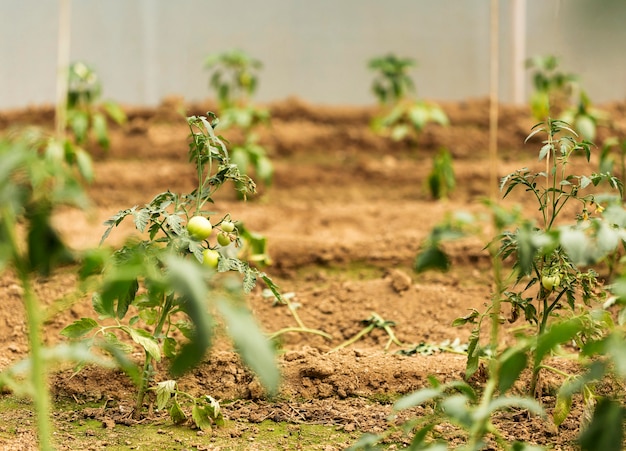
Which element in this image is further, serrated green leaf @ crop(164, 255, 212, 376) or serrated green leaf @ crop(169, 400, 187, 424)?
serrated green leaf @ crop(169, 400, 187, 424)

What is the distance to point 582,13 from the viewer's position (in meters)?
3.38

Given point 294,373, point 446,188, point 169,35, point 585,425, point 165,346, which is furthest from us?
point 169,35

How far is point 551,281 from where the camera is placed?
5.22 feet

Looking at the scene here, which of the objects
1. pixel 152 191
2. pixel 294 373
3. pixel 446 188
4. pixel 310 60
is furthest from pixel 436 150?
pixel 294 373

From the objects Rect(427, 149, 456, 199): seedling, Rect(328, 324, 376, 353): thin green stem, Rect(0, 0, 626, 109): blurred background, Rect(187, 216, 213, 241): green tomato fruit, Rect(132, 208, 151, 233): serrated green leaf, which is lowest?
Rect(328, 324, 376, 353): thin green stem

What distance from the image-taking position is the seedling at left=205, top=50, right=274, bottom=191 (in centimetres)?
354

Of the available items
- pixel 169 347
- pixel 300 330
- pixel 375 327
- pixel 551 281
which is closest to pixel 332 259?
pixel 375 327

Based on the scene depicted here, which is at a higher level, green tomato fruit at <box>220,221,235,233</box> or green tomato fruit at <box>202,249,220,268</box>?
green tomato fruit at <box>220,221,235,233</box>

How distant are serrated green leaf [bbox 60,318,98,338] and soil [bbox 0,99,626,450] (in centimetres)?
9

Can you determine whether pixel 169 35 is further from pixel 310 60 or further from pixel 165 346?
pixel 165 346

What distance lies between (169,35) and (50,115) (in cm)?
96

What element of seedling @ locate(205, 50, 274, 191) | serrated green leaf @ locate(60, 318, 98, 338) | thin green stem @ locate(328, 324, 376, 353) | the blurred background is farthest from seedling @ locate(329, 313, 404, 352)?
the blurred background

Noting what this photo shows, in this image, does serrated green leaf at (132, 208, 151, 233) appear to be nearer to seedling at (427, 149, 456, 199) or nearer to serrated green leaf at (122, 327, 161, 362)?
serrated green leaf at (122, 327, 161, 362)

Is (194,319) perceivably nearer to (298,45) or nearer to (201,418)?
(201,418)
